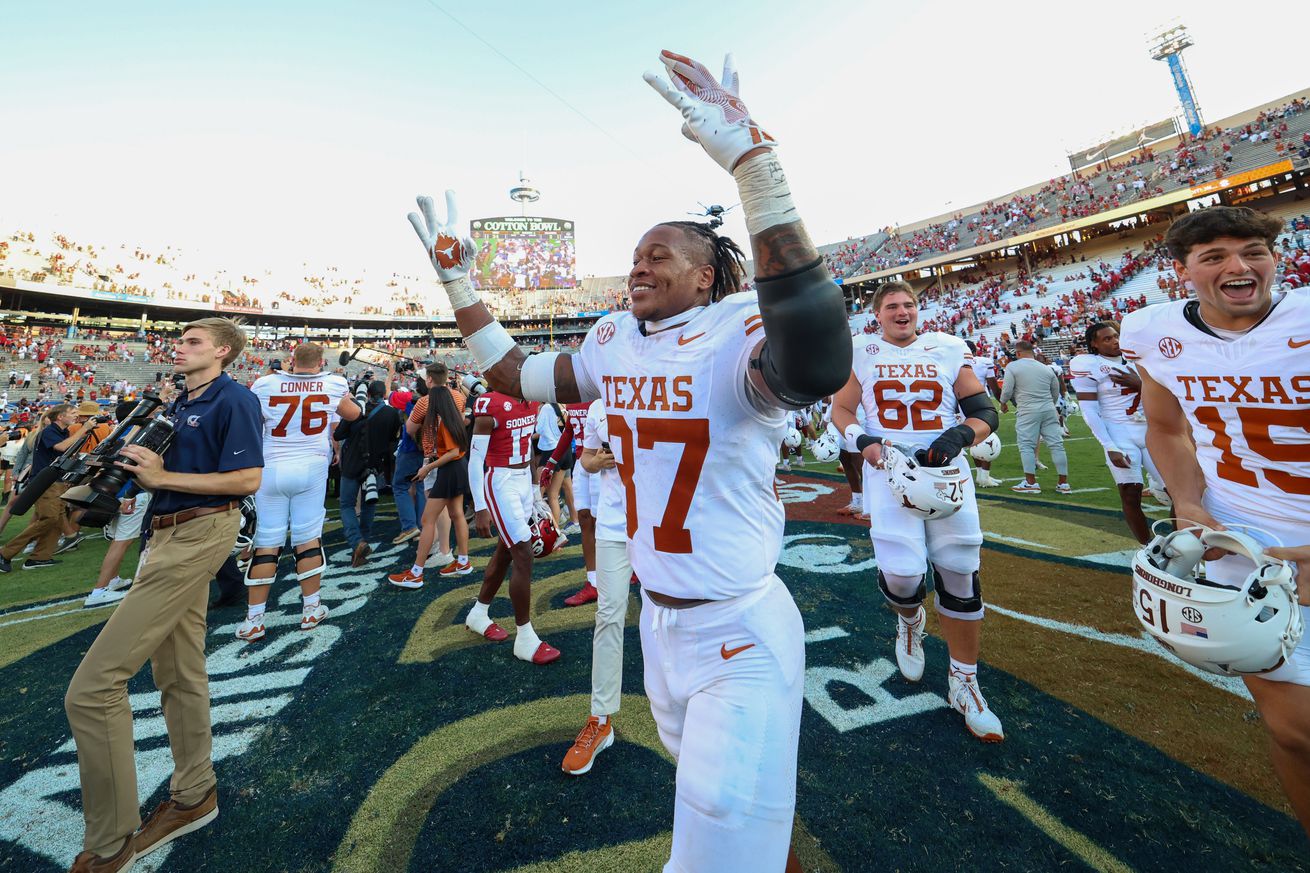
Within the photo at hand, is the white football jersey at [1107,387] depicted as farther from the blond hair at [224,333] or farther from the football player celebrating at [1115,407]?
the blond hair at [224,333]

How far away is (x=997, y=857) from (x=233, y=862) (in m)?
3.04

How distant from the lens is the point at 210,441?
267cm

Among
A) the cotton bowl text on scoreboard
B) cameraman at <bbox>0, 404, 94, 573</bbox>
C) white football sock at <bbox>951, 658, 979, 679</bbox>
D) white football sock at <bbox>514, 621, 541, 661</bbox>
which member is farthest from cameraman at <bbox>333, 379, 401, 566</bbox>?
the cotton bowl text on scoreboard

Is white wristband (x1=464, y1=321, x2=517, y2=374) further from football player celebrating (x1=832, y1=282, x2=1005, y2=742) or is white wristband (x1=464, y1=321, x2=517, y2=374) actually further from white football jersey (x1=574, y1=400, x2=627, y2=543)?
football player celebrating (x1=832, y1=282, x2=1005, y2=742)

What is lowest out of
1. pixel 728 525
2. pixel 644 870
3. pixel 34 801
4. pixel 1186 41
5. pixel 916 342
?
pixel 644 870

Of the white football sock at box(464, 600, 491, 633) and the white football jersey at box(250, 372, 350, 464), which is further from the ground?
the white football jersey at box(250, 372, 350, 464)

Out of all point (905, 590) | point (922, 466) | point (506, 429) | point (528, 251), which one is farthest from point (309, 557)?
point (528, 251)

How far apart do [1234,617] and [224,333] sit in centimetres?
451

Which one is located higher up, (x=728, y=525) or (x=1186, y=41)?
(x=1186, y=41)

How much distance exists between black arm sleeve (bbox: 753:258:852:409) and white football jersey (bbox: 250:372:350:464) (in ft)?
15.1

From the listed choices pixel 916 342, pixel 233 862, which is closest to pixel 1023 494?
pixel 916 342

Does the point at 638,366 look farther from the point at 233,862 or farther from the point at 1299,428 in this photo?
the point at 233,862

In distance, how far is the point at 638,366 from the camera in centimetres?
168

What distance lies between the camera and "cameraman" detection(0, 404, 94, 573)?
270 inches
